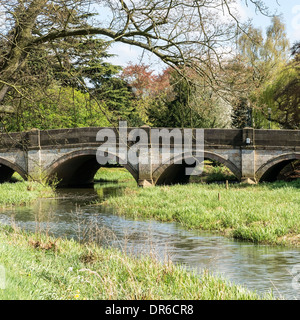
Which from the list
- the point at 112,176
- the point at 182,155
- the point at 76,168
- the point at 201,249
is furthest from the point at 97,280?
the point at 112,176

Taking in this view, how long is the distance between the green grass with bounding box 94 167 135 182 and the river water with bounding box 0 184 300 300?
54.6 feet

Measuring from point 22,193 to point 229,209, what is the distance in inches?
407

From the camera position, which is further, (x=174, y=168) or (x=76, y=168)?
(x=76, y=168)

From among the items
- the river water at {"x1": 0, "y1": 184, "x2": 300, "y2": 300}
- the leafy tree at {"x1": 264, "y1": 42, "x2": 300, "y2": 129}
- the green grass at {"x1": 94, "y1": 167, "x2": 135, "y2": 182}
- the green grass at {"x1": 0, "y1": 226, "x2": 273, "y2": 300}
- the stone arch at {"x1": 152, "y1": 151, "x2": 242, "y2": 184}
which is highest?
the leafy tree at {"x1": 264, "y1": 42, "x2": 300, "y2": 129}

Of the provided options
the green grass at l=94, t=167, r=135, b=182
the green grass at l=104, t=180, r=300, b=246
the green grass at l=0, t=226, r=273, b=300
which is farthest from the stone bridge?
the green grass at l=0, t=226, r=273, b=300

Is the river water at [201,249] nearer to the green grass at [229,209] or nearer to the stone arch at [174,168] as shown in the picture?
the green grass at [229,209]

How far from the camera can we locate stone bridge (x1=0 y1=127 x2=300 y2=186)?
2400 centimetres

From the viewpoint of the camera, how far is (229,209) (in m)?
15.1

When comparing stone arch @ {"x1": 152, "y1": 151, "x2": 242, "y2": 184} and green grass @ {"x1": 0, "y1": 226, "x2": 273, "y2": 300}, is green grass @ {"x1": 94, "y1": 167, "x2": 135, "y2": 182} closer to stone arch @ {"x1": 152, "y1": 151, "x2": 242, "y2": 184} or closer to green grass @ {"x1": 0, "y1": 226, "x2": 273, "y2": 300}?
stone arch @ {"x1": 152, "y1": 151, "x2": 242, "y2": 184}

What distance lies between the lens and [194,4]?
29.0ft

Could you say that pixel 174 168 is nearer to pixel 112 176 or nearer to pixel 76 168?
pixel 76 168
